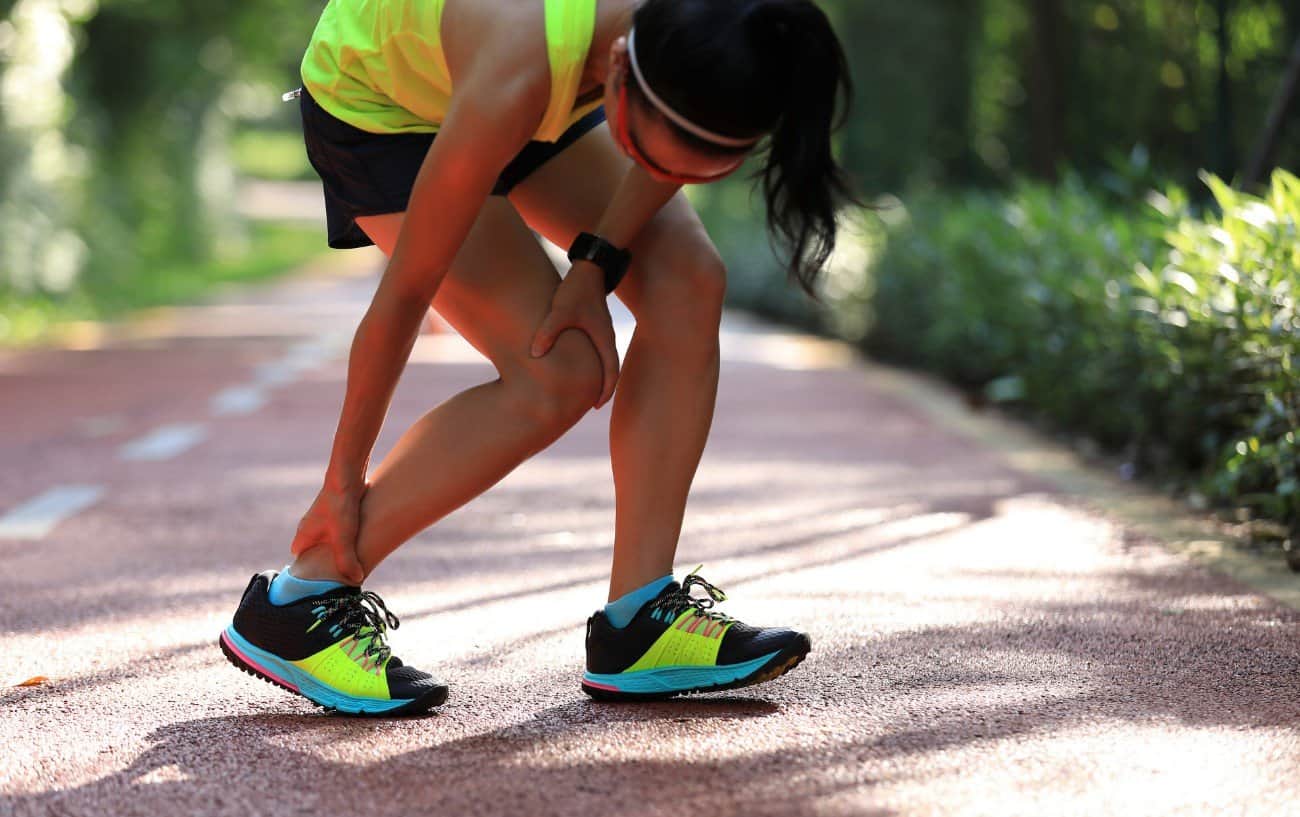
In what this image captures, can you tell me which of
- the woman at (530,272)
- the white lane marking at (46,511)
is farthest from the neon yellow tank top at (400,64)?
the white lane marking at (46,511)

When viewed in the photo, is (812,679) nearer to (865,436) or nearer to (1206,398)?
(1206,398)

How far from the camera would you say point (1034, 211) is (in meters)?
9.20

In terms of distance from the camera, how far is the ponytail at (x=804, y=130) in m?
2.84

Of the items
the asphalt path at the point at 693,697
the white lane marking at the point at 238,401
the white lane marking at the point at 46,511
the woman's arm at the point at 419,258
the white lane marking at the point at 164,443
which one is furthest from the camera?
the white lane marking at the point at 238,401

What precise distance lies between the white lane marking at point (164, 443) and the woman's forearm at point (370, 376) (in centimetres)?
471

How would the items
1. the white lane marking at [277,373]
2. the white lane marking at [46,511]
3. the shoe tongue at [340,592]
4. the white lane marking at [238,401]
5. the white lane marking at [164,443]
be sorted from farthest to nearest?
the white lane marking at [277,373]
the white lane marking at [238,401]
the white lane marking at [164,443]
the white lane marking at [46,511]
the shoe tongue at [340,592]

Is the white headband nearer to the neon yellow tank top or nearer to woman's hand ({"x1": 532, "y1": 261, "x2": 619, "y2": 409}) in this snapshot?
the neon yellow tank top

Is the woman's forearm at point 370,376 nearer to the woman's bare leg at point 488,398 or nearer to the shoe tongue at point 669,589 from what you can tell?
the woman's bare leg at point 488,398

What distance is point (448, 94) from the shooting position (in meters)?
3.14

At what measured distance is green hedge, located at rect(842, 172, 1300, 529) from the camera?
16.8ft

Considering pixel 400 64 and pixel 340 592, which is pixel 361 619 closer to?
pixel 340 592

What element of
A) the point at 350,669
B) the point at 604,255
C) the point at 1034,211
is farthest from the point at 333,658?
the point at 1034,211

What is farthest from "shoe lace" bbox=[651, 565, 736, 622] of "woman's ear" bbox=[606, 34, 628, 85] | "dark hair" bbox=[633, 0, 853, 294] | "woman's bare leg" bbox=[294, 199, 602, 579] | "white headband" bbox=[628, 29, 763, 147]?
"woman's ear" bbox=[606, 34, 628, 85]

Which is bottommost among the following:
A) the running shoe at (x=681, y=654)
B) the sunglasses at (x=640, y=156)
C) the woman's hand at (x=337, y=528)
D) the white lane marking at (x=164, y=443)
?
the white lane marking at (x=164, y=443)
